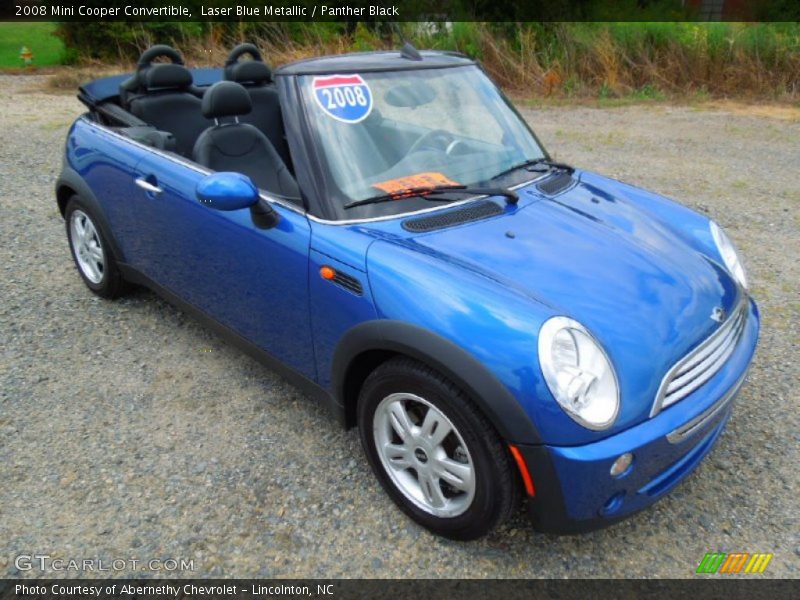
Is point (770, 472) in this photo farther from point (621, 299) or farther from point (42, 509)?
point (42, 509)

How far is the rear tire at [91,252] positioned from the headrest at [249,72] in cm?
132

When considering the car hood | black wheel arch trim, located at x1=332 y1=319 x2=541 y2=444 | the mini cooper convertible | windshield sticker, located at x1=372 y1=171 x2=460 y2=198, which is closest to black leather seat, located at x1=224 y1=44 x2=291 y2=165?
the mini cooper convertible

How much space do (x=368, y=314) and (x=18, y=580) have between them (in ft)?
4.91

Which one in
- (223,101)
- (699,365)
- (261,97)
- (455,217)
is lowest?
(699,365)

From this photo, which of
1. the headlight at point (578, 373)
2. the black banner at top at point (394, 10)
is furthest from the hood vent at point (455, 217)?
the black banner at top at point (394, 10)

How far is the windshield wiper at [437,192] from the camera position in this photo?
8.34 ft

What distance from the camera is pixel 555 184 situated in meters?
2.97

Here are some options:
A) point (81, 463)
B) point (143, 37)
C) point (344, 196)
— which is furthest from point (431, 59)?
point (143, 37)

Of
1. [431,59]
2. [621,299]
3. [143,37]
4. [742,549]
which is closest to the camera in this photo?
[621,299]

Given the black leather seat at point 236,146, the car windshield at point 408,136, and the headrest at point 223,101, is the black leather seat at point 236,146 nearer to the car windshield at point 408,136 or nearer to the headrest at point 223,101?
the headrest at point 223,101

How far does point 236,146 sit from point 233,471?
1.73 metres

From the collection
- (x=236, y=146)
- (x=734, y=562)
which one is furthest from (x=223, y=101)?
(x=734, y=562)

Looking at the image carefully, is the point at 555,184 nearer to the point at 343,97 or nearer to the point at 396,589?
the point at 343,97

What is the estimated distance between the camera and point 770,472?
104 inches
